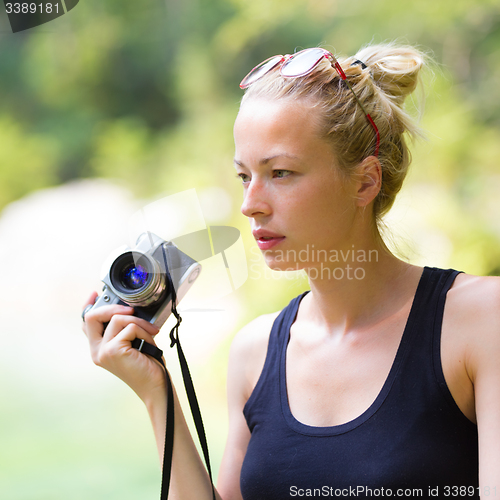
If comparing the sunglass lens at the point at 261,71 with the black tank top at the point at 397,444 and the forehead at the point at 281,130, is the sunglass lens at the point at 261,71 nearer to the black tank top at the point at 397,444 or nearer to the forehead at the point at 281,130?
the forehead at the point at 281,130

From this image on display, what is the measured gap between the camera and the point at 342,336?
1.01 m

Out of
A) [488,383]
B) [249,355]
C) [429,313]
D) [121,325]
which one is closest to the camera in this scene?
[488,383]

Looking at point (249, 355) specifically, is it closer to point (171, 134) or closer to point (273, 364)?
point (273, 364)

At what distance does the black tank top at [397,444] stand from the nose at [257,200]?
0.29 meters

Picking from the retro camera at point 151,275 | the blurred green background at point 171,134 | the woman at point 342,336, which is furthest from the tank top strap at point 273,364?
the blurred green background at point 171,134

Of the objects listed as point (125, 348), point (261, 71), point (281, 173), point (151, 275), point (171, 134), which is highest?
point (171, 134)

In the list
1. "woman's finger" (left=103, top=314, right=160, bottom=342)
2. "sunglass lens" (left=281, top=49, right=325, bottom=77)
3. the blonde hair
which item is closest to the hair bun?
the blonde hair

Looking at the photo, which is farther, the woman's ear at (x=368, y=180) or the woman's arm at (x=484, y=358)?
the woman's ear at (x=368, y=180)

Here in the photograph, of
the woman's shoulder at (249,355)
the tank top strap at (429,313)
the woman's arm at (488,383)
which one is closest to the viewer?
the woman's arm at (488,383)

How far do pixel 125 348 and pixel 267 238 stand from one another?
0.32 meters

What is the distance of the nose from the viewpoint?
3.00ft

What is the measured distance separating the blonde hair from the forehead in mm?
19

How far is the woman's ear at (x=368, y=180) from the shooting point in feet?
3.18

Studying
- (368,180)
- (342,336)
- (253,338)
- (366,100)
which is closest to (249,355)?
(253,338)
